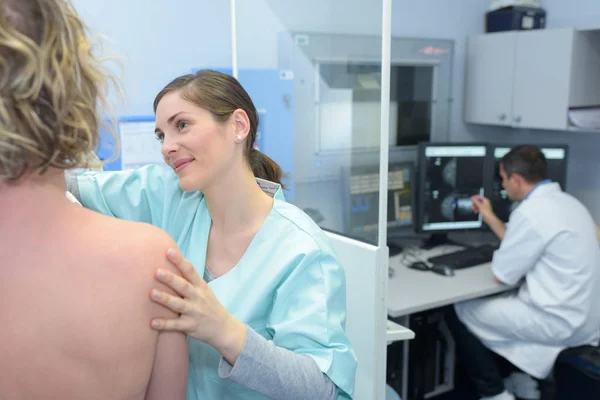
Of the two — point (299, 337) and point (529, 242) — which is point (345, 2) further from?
point (299, 337)

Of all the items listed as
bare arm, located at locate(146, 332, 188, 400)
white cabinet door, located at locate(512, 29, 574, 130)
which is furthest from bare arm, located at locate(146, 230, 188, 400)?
white cabinet door, located at locate(512, 29, 574, 130)

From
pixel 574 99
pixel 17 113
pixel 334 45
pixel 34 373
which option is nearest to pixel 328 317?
pixel 34 373

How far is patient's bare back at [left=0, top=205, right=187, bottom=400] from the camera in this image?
71cm

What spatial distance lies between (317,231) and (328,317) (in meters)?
0.19

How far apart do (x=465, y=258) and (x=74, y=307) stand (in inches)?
89.3

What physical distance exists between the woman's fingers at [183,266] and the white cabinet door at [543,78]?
97.5 inches

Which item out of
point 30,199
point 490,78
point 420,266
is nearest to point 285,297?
point 30,199

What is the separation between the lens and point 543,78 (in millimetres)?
2881

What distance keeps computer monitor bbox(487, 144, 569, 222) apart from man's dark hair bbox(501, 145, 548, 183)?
28 centimetres

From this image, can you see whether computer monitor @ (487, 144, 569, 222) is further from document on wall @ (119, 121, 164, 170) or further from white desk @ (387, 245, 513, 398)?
document on wall @ (119, 121, 164, 170)

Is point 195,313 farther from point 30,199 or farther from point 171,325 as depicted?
point 30,199

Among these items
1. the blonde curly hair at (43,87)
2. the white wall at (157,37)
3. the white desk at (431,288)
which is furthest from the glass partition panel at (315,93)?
the blonde curly hair at (43,87)

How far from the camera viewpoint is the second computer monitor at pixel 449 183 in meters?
2.86

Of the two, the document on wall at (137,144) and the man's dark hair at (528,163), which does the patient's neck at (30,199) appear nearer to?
the document on wall at (137,144)
